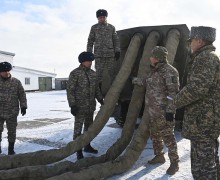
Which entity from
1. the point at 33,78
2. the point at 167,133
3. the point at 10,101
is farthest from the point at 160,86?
the point at 33,78

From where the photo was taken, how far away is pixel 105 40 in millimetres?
7539

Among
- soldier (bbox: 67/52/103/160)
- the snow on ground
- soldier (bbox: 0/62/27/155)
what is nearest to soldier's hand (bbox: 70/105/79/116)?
soldier (bbox: 67/52/103/160)

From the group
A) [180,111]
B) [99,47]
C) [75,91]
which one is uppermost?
[99,47]

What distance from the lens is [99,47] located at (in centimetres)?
757

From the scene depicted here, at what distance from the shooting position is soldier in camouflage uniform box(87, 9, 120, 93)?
7512 mm

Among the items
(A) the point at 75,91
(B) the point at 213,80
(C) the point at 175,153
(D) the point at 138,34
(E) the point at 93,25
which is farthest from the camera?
(E) the point at 93,25

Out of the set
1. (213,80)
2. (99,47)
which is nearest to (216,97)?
(213,80)

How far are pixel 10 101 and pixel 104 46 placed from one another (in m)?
2.40

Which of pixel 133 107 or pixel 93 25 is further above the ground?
pixel 93 25

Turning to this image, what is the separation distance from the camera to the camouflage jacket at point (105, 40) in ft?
24.7

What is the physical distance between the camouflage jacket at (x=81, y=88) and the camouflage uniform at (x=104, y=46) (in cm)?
125

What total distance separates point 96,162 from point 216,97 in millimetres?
2467

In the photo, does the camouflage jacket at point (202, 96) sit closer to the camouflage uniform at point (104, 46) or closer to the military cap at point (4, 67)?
the military cap at point (4, 67)

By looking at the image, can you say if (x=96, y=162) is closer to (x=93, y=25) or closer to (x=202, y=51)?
(x=202, y=51)
